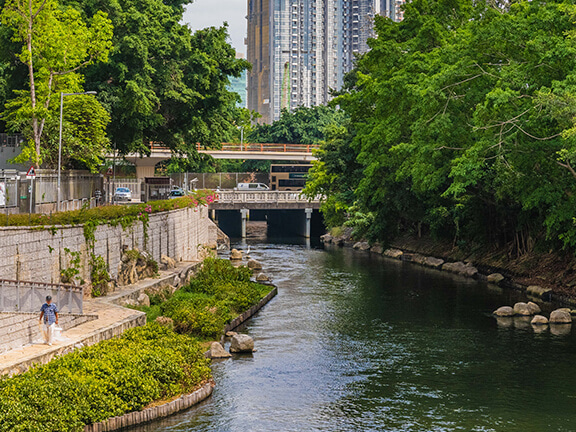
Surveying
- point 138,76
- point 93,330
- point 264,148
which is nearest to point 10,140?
point 138,76

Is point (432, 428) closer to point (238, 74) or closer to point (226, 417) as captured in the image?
point (226, 417)

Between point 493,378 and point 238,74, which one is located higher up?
Answer: point 238,74

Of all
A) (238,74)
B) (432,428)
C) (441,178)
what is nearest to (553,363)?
(432,428)

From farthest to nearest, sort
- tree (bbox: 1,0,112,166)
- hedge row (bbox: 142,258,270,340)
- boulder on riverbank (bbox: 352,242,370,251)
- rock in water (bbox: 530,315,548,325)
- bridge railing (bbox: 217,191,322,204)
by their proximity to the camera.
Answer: bridge railing (bbox: 217,191,322,204) < boulder on riverbank (bbox: 352,242,370,251) < tree (bbox: 1,0,112,166) < rock in water (bbox: 530,315,548,325) < hedge row (bbox: 142,258,270,340)

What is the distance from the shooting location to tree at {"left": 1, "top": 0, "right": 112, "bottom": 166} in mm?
43219

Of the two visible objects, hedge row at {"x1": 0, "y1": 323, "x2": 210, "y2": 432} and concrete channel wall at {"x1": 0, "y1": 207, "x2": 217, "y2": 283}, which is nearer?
hedge row at {"x1": 0, "y1": 323, "x2": 210, "y2": 432}

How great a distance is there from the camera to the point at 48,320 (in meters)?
28.0

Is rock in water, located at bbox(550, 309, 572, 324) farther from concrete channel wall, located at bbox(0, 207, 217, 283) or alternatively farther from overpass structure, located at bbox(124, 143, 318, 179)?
overpass structure, located at bbox(124, 143, 318, 179)

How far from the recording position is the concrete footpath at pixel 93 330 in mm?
25591

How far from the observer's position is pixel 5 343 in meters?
27.2

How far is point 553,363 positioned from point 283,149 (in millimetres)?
88633

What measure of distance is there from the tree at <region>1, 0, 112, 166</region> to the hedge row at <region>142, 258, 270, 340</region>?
1142cm

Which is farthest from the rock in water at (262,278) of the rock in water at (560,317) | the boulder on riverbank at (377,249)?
the boulder on riverbank at (377,249)

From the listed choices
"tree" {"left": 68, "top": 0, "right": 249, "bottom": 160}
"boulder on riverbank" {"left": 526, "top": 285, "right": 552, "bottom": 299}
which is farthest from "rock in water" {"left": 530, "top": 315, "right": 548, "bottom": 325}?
"tree" {"left": 68, "top": 0, "right": 249, "bottom": 160}
